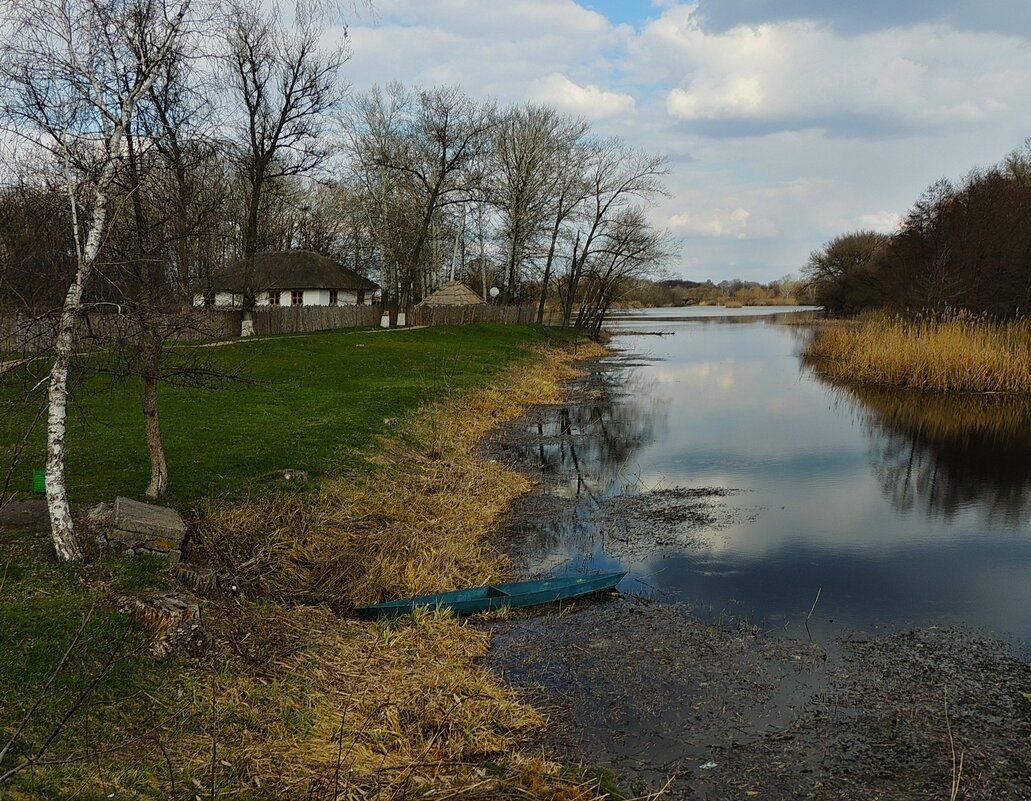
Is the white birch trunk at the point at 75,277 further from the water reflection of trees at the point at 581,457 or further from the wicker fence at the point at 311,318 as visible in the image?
the wicker fence at the point at 311,318

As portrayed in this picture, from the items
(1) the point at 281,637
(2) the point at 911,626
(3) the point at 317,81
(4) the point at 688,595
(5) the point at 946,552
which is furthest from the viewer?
(3) the point at 317,81

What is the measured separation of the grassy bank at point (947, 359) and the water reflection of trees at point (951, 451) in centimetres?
69

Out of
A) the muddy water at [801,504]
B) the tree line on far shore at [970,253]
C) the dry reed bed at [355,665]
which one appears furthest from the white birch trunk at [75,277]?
Result: the tree line on far shore at [970,253]

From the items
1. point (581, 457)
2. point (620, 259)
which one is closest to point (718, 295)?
point (620, 259)

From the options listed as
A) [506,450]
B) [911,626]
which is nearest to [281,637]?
[911,626]

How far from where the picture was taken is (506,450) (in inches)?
636

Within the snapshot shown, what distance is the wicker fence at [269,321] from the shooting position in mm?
6407

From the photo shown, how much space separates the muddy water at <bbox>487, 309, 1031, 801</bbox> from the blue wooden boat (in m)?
0.22

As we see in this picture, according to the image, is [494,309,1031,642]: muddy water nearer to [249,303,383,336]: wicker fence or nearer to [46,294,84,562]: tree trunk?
[46,294,84,562]: tree trunk

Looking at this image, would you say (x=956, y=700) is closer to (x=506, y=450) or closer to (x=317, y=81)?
(x=506, y=450)

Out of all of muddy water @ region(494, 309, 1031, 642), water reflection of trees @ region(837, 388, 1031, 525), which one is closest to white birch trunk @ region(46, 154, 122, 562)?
muddy water @ region(494, 309, 1031, 642)

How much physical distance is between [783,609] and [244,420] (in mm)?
9291

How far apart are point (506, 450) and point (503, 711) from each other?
1028cm

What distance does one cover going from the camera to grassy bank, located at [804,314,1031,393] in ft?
77.2
